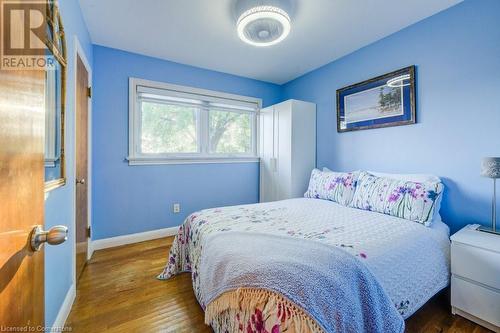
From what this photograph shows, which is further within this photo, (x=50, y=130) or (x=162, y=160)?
(x=162, y=160)

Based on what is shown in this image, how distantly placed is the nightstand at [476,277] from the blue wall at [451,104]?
1.52ft

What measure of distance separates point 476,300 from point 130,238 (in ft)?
10.8

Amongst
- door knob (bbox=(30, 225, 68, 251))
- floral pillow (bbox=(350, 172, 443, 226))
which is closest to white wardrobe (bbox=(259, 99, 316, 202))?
floral pillow (bbox=(350, 172, 443, 226))

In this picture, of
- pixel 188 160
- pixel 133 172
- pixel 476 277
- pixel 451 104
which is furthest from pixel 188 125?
pixel 476 277

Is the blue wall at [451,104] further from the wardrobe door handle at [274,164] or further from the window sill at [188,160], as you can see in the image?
the window sill at [188,160]

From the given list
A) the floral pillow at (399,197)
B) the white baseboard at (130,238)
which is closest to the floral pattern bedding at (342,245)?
the floral pillow at (399,197)

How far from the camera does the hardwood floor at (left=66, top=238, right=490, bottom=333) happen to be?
149 cm

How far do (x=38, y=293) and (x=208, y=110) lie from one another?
2.99 m

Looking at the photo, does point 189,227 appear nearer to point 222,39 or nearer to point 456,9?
point 222,39

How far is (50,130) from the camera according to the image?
1324 mm

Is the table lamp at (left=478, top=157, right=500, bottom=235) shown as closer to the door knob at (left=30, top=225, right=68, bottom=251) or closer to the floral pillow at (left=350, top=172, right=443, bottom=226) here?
the floral pillow at (left=350, top=172, right=443, bottom=226)

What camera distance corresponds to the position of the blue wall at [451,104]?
5.94 ft

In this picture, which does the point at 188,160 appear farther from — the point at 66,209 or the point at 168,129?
the point at 66,209

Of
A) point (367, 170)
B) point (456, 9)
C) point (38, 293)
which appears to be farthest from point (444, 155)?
point (38, 293)
